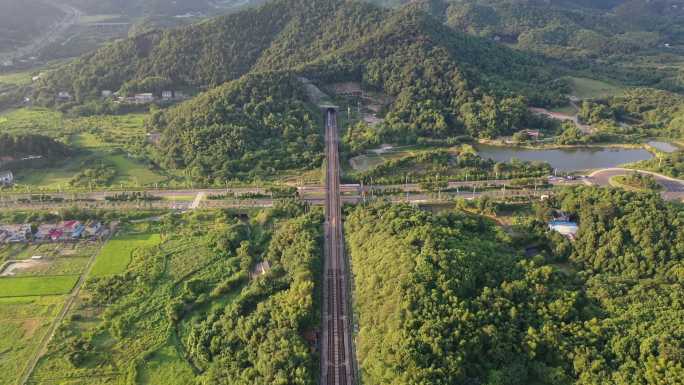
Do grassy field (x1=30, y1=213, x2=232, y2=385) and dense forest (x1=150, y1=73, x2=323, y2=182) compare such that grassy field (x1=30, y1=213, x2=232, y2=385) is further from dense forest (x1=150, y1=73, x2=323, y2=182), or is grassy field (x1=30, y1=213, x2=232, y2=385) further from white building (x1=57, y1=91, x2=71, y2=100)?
white building (x1=57, y1=91, x2=71, y2=100)

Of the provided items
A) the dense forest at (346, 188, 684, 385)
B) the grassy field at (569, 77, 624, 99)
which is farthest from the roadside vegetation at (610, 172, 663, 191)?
the grassy field at (569, 77, 624, 99)

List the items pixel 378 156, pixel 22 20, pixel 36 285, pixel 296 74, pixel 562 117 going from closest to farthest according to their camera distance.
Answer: pixel 36 285, pixel 378 156, pixel 562 117, pixel 296 74, pixel 22 20

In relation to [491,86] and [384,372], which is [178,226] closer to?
[384,372]

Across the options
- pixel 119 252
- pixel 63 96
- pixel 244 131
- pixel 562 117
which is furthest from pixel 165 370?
pixel 63 96

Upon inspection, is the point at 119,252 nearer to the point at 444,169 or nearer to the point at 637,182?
the point at 444,169

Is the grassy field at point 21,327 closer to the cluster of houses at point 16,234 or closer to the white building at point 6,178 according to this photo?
the cluster of houses at point 16,234

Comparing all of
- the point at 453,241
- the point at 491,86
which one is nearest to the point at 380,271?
the point at 453,241
